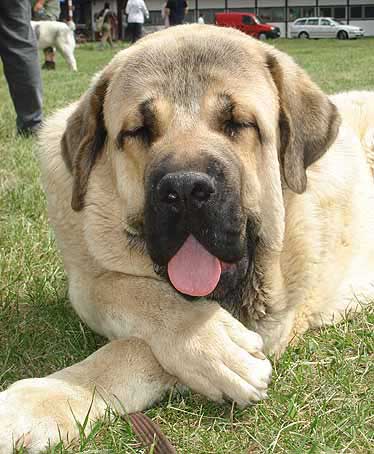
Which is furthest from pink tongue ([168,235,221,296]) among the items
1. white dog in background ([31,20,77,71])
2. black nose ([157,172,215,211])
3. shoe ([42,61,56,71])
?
shoe ([42,61,56,71])

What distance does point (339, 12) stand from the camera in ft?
160

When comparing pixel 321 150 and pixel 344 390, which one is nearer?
pixel 344 390

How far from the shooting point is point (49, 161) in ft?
9.03

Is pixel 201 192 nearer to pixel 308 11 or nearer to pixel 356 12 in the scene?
pixel 356 12

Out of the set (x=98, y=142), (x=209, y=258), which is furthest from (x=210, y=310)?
(x=98, y=142)

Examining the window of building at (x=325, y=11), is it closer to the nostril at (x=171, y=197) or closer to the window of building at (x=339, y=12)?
the window of building at (x=339, y=12)

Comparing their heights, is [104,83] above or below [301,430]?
above

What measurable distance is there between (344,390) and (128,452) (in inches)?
26.3

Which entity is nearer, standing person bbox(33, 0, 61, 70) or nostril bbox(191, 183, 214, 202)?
nostril bbox(191, 183, 214, 202)

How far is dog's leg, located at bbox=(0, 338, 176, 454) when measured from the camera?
1781 mm

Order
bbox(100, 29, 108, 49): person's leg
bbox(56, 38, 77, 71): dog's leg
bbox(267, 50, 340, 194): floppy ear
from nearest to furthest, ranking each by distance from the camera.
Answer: bbox(267, 50, 340, 194): floppy ear
bbox(56, 38, 77, 71): dog's leg
bbox(100, 29, 108, 49): person's leg

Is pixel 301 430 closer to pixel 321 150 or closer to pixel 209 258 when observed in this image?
pixel 209 258

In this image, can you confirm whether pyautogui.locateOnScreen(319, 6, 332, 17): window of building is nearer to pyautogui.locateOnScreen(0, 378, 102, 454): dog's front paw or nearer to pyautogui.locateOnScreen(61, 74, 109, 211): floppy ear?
pyautogui.locateOnScreen(61, 74, 109, 211): floppy ear

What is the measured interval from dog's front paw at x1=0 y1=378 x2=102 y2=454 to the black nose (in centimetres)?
58
